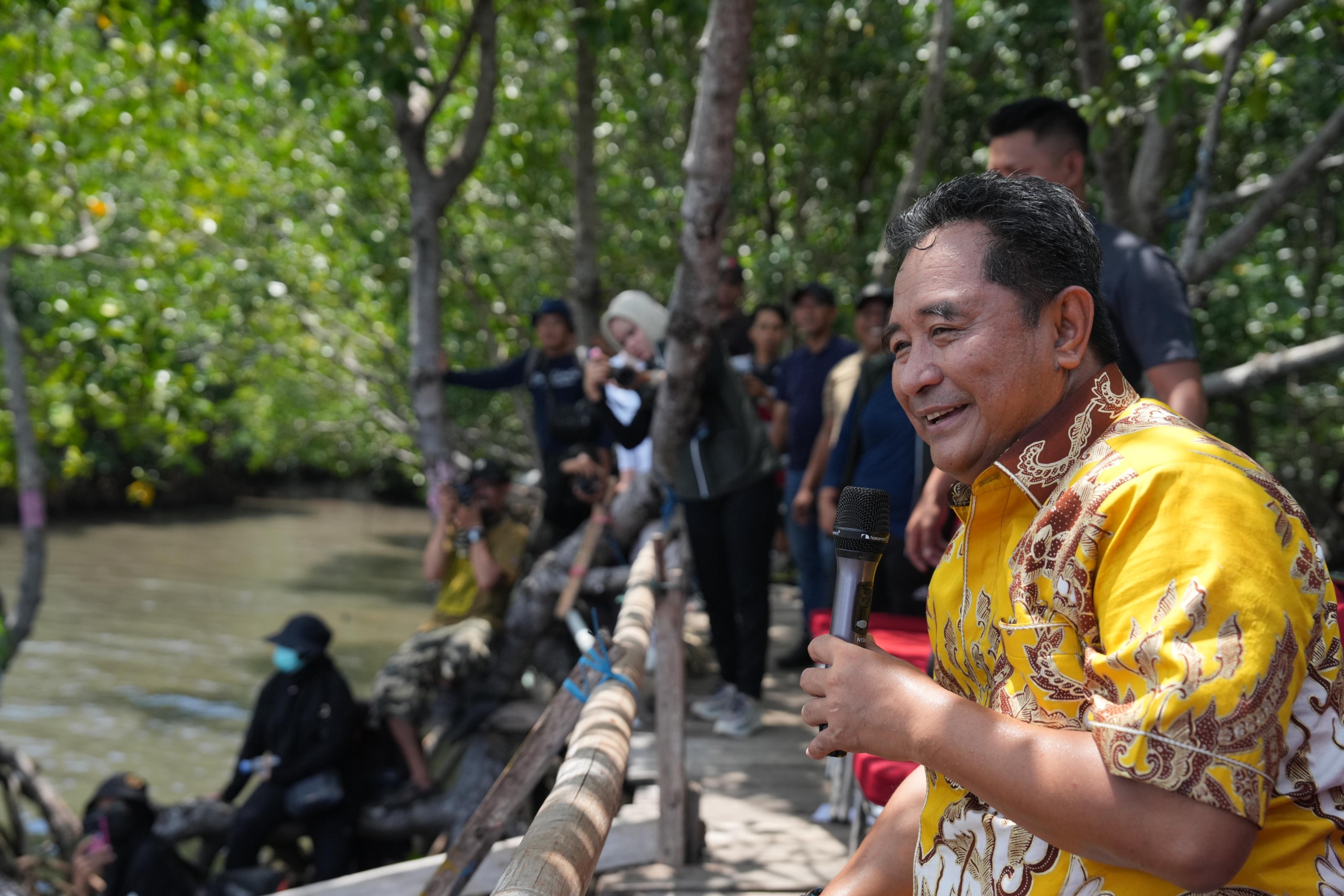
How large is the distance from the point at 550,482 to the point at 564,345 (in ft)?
2.76

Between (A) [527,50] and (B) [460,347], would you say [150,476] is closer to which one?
(B) [460,347]

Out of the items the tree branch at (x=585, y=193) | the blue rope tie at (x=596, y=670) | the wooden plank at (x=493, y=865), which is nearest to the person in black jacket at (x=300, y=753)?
the wooden plank at (x=493, y=865)

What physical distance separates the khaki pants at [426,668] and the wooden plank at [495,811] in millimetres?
3350

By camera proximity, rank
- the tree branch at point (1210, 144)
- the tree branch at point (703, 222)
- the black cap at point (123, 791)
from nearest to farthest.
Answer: the tree branch at point (703, 222) < the tree branch at point (1210, 144) < the black cap at point (123, 791)

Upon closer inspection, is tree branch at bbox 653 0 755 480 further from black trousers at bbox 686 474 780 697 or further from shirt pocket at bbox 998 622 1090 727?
shirt pocket at bbox 998 622 1090 727

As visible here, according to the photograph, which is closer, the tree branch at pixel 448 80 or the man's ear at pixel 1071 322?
the man's ear at pixel 1071 322

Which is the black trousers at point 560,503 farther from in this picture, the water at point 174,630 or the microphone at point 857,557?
the water at point 174,630

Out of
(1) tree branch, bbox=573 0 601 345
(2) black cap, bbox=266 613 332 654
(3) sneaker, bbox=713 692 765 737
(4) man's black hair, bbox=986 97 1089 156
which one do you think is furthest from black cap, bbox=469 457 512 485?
(4) man's black hair, bbox=986 97 1089 156

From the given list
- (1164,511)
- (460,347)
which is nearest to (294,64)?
(460,347)

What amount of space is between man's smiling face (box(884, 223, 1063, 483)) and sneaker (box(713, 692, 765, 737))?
12.4 feet

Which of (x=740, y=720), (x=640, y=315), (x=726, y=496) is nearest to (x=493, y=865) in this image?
(x=740, y=720)

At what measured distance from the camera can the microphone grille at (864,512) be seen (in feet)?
4.35

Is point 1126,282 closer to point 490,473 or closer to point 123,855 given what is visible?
point 490,473

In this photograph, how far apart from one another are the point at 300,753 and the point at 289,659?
1.75ft
